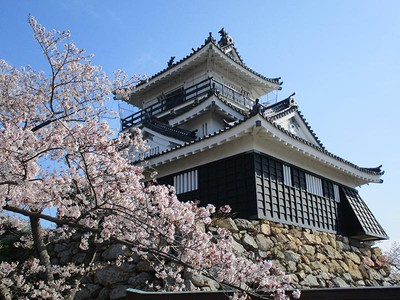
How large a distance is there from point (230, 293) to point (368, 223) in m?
11.1

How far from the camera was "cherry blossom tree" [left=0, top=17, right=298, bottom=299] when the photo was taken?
183 inches

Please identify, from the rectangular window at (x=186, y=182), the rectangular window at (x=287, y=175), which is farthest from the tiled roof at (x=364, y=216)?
the rectangular window at (x=186, y=182)

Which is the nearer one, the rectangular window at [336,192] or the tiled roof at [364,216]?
the tiled roof at [364,216]

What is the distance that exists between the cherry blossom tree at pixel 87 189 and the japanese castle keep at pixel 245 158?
14.8 ft

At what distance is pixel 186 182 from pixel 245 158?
230 cm

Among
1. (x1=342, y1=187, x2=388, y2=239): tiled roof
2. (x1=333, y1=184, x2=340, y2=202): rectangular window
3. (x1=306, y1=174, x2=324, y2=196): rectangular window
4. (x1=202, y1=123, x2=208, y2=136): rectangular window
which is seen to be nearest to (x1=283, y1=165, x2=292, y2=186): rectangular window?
(x1=306, y1=174, x2=324, y2=196): rectangular window

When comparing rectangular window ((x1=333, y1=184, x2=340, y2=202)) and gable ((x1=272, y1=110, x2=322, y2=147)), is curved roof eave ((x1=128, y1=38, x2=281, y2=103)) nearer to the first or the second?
gable ((x1=272, y1=110, x2=322, y2=147))

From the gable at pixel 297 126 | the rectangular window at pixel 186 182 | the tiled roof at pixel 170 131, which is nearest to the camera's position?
the rectangular window at pixel 186 182

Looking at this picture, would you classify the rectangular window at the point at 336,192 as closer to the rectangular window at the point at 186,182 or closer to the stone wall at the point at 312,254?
the stone wall at the point at 312,254

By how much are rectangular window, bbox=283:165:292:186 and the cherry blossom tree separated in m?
5.84

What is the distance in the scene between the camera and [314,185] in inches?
493

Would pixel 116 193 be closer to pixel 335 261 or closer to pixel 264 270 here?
pixel 264 270

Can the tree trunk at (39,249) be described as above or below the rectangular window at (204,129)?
below

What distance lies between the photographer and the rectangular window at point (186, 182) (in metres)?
11.6
